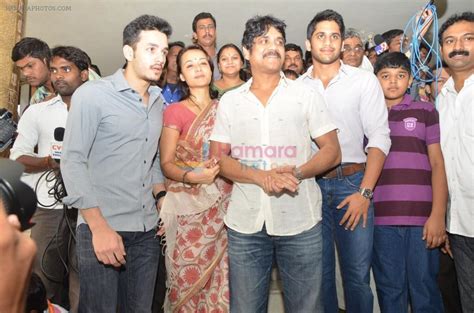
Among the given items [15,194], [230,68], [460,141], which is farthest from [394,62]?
[15,194]

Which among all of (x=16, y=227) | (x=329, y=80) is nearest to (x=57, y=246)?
(x=329, y=80)

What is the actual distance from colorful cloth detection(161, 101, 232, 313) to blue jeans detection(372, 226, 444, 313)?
797mm

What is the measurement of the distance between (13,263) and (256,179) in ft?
4.56

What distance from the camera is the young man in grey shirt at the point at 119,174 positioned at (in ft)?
6.30

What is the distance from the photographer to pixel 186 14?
6.31 meters

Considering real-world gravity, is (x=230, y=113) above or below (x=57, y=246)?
above

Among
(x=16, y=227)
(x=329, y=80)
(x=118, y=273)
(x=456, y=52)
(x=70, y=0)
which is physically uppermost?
(x=70, y=0)

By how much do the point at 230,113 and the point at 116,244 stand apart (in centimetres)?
74

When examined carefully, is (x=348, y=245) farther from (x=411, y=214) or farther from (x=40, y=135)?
(x=40, y=135)

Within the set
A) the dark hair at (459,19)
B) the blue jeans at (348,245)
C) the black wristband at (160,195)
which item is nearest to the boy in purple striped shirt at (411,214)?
the blue jeans at (348,245)

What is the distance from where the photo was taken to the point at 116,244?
6.28 feet

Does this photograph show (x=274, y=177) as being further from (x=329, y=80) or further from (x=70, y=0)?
(x=70, y=0)

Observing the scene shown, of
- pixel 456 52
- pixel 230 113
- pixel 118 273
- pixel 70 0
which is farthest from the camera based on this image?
pixel 70 0

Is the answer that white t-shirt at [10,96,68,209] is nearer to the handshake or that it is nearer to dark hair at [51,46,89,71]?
dark hair at [51,46,89,71]
